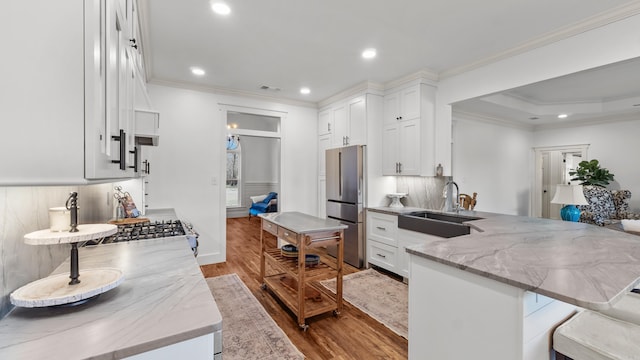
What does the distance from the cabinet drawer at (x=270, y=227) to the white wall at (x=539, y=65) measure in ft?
7.48

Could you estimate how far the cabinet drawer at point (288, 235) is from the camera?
8.20 ft

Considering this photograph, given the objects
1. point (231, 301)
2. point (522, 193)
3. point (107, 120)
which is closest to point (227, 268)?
point (231, 301)

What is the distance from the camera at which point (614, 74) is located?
12.0 feet

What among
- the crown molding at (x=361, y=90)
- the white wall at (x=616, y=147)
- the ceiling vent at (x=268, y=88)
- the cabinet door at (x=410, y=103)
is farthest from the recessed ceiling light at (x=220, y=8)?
the white wall at (x=616, y=147)

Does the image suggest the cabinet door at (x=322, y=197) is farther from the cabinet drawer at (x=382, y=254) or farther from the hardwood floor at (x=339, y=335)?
the hardwood floor at (x=339, y=335)

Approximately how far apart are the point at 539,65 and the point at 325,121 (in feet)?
9.84

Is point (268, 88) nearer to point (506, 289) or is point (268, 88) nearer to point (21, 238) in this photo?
point (21, 238)

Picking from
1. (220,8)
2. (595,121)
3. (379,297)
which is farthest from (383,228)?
(595,121)

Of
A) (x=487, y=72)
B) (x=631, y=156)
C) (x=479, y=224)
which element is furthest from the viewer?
(x=631, y=156)

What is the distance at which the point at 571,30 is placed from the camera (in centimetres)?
240

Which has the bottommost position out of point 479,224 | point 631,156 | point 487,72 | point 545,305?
point 545,305

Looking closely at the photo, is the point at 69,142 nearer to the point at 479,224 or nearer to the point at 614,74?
the point at 479,224

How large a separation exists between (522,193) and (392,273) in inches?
188

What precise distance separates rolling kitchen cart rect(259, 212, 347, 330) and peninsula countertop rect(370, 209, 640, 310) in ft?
3.57
